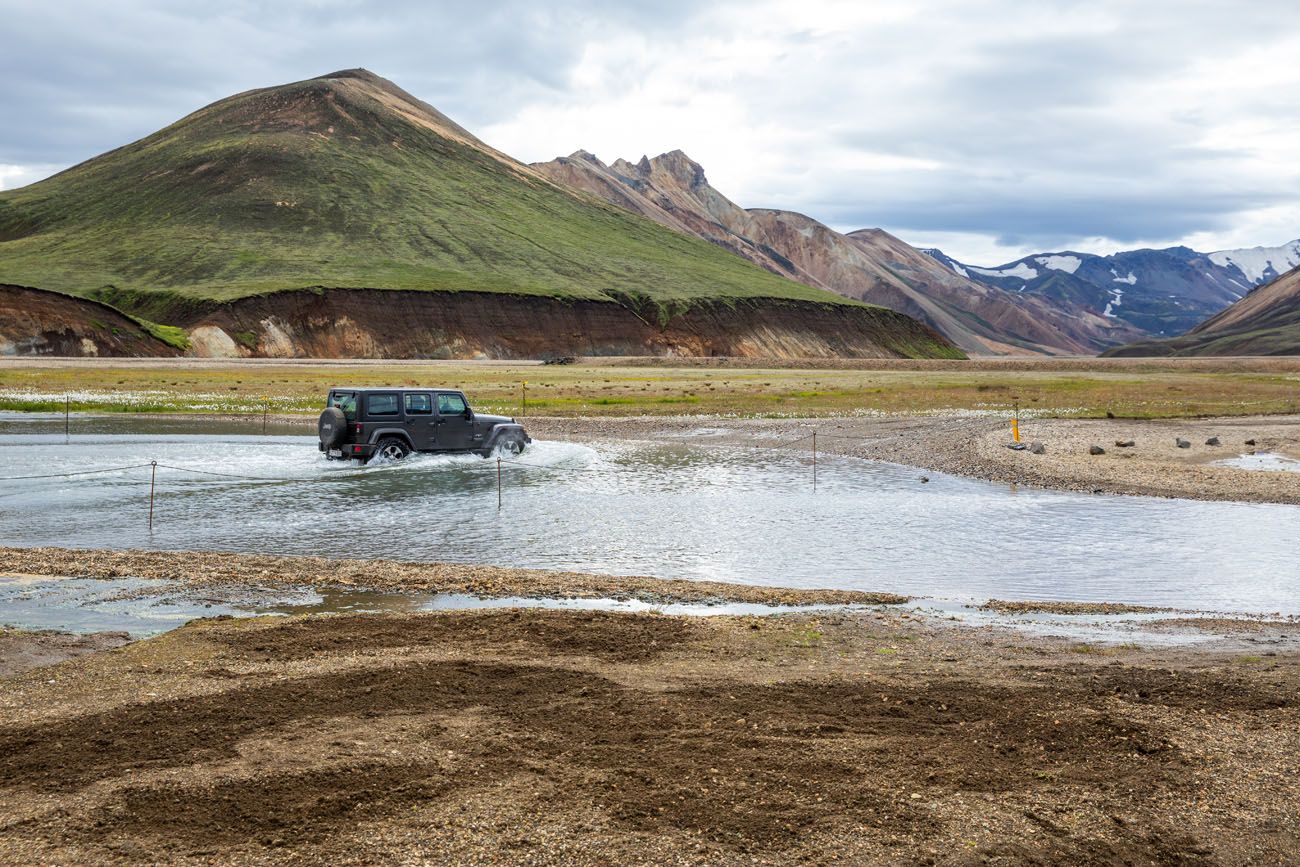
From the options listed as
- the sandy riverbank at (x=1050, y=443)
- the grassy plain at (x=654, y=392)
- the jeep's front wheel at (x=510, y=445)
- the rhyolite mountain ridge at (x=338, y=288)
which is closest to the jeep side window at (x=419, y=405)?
the jeep's front wheel at (x=510, y=445)

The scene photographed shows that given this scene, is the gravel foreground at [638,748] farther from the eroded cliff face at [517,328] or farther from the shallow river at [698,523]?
the eroded cliff face at [517,328]

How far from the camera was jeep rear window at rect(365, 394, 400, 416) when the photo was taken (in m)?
29.9

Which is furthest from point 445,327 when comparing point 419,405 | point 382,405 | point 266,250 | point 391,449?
point 382,405

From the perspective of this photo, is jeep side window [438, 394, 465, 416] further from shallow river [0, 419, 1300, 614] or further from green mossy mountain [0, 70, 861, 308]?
green mossy mountain [0, 70, 861, 308]

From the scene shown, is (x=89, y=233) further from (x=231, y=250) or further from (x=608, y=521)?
(x=608, y=521)

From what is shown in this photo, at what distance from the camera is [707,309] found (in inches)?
7092

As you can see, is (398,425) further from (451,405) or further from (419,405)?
(451,405)

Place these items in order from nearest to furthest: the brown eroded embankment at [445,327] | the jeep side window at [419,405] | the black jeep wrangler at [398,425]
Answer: the black jeep wrangler at [398,425] → the jeep side window at [419,405] → the brown eroded embankment at [445,327]

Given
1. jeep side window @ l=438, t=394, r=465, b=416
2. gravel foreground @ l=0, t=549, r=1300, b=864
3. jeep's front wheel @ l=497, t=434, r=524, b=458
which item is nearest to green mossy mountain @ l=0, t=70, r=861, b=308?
jeep's front wheel @ l=497, t=434, r=524, b=458

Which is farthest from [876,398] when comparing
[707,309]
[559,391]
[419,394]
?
[707,309]

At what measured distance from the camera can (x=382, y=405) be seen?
3016cm

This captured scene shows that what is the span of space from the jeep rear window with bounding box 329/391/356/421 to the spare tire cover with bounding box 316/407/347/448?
151mm

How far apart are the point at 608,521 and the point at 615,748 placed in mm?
14109

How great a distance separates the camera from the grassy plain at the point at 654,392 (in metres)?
54.5
